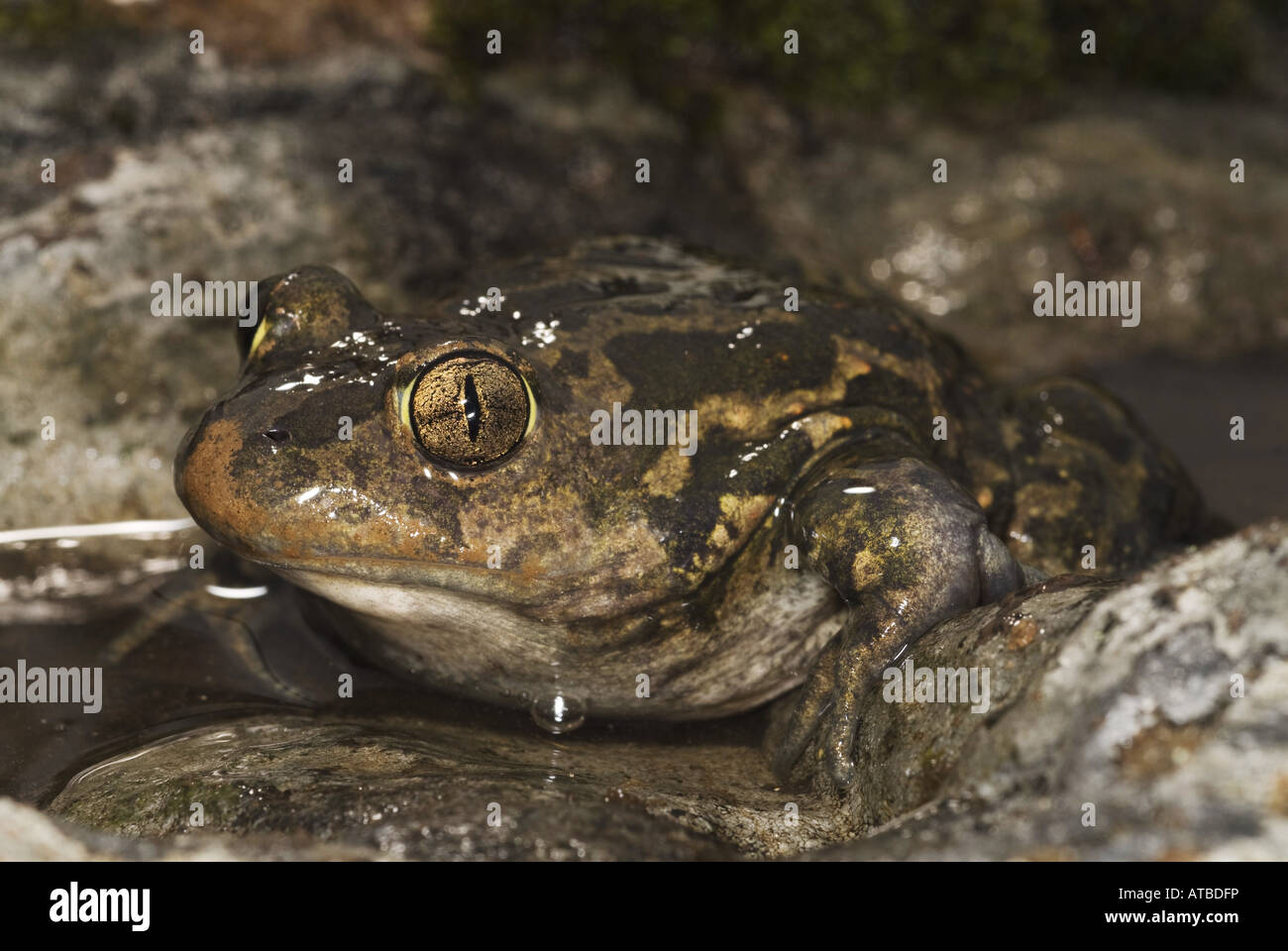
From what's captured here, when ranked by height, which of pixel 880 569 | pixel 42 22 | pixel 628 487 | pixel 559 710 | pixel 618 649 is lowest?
pixel 559 710

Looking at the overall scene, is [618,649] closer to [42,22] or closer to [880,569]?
[880,569]

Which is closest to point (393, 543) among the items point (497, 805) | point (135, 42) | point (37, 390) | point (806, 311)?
point (497, 805)

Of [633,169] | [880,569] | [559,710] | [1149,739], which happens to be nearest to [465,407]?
[559,710]

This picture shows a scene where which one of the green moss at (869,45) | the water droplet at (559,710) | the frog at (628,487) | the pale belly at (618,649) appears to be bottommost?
the water droplet at (559,710)

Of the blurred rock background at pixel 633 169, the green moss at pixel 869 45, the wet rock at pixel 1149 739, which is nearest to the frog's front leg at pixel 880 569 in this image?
the wet rock at pixel 1149 739

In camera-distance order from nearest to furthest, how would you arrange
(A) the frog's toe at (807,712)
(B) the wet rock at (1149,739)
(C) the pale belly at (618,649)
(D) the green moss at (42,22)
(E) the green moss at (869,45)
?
(B) the wet rock at (1149,739) → (A) the frog's toe at (807,712) → (C) the pale belly at (618,649) → (D) the green moss at (42,22) → (E) the green moss at (869,45)

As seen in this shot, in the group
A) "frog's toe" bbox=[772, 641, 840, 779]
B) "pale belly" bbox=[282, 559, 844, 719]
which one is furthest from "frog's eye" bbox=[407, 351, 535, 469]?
"frog's toe" bbox=[772, 641, 840, 779]

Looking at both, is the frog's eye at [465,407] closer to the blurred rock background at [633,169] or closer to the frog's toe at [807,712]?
the frog's toe at [807,712]

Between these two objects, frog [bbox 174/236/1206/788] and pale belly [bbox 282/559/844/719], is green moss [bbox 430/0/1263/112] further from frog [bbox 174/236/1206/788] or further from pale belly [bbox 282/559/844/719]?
pale belly [bbox 282/559/844/719]
